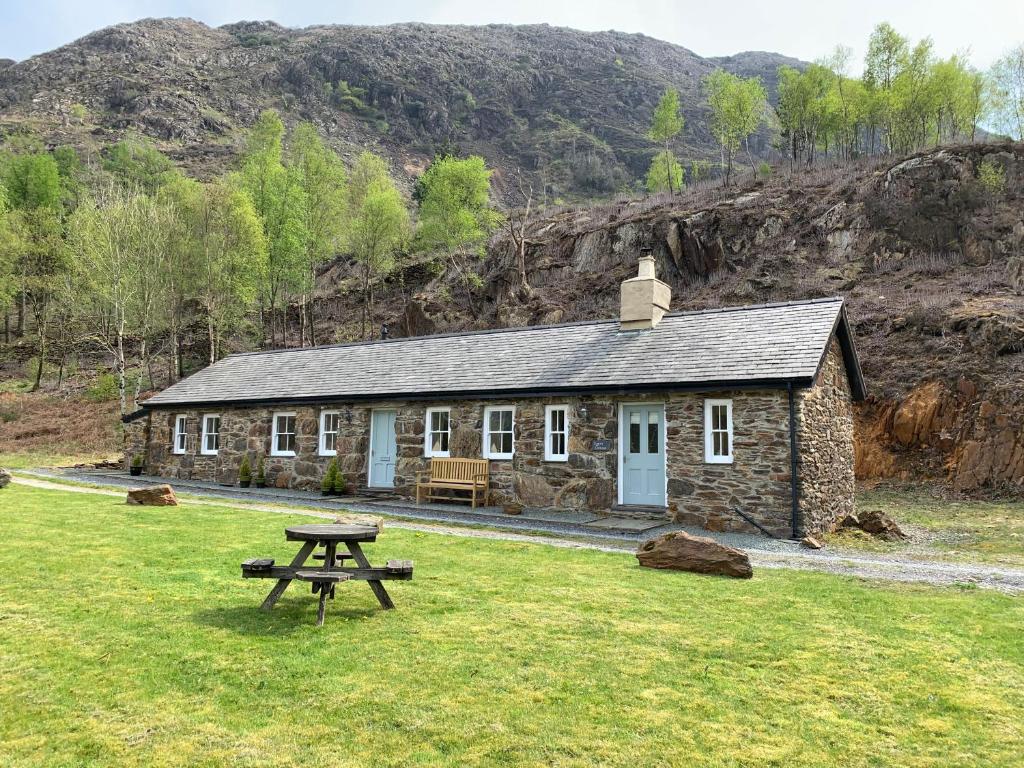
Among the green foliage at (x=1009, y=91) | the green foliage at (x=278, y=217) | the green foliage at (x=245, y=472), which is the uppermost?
the green foliage at (x=1009, y=91)

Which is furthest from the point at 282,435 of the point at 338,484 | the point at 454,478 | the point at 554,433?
the point at 554,433

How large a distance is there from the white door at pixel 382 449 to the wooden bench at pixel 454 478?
5.00 ft

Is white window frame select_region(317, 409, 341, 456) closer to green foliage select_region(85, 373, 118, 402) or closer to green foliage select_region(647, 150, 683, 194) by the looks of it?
green foliage select_region(85, 373, 118, 402)

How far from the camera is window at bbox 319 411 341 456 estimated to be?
20.8 meters

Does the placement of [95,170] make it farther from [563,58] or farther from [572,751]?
[563,58]

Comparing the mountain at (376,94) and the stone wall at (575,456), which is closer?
the stone wall at (575,456)

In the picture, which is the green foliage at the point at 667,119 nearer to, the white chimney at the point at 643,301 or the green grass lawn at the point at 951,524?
the white chimney at the point at 643,301

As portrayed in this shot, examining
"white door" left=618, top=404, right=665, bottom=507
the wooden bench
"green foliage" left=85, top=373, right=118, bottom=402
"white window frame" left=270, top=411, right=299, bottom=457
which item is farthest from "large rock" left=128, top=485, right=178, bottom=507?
"green foliage" left=85, top=373, right=118, bottom=402

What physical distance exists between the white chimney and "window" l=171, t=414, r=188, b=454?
16283 millimetres

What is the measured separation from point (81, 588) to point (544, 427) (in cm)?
1117

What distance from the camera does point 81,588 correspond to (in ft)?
24.4

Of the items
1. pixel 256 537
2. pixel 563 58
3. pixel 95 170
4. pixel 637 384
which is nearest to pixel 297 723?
pixel 256 537

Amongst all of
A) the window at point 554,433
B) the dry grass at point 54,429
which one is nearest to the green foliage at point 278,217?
the dry grass at point 54,429

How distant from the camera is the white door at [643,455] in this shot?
15.8 m
